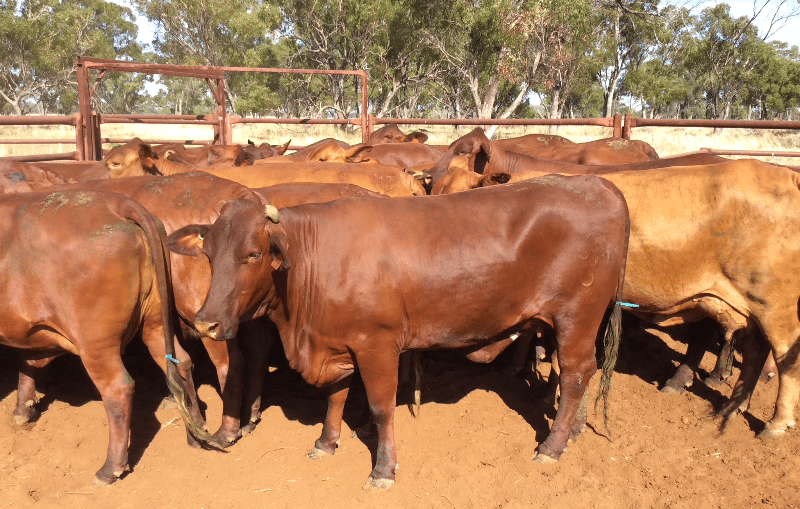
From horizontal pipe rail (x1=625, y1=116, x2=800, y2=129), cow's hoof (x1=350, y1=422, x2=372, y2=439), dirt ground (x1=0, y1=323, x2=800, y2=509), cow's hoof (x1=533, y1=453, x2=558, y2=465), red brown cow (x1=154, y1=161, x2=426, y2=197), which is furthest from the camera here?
horizontal pipe rail (x1=625, y1=116, x2=800, y2=129)

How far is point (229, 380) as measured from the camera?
4.72 metres

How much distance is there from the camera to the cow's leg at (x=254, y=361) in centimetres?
494

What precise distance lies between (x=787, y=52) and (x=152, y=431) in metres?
58.1

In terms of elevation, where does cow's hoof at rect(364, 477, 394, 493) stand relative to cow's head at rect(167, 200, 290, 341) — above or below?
below

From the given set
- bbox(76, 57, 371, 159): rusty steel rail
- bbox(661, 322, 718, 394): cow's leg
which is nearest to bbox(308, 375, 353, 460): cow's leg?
bbox(661, 322, 718, 394): cow's leg

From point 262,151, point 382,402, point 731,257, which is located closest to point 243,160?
point 262,151

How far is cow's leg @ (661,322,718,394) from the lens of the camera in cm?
561

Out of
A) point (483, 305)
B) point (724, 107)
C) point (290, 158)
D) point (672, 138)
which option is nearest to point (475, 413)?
point (483, 305)

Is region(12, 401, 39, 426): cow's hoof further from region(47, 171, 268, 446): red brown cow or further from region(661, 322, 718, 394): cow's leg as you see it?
region(661, 322, 718, 394): cow's leg

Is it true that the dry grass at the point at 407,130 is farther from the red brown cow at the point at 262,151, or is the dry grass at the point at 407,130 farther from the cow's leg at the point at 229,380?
the cow's leg at the point at 229,380

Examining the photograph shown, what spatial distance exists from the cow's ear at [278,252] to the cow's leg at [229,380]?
1238mm

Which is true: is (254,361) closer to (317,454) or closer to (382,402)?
(317,454)

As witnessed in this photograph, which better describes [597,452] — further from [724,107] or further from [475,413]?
[724,107]

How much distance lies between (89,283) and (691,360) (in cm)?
504
